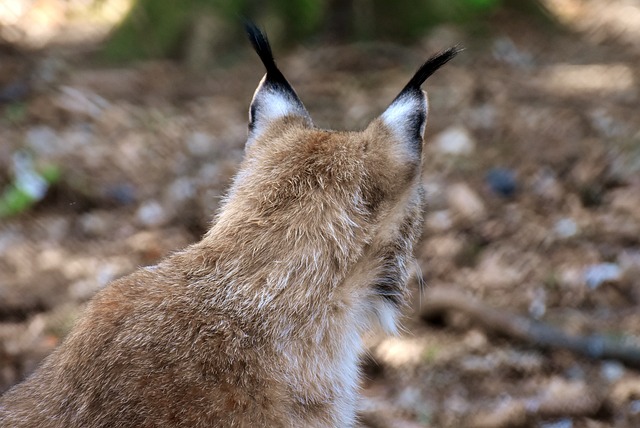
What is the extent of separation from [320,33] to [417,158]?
20.0 feet

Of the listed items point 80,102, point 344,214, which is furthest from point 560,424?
point 80,102

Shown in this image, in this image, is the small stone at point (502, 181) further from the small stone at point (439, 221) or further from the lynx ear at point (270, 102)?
the lynx ear at point (270, 102)

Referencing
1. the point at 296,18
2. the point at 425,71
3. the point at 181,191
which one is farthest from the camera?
the point at 296,18

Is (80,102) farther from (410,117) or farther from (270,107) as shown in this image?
(410,117)

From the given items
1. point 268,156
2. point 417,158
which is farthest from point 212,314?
point 417,158

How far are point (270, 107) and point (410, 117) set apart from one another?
659mm

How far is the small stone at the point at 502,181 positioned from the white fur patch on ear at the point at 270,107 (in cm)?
321

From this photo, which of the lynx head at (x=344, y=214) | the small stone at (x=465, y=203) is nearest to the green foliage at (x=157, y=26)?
the small stone at (x=465, y=203)

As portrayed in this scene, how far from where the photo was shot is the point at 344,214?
297cm

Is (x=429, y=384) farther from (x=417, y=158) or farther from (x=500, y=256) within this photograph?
(x=417, y=158)

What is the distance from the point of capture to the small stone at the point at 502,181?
20.8ft

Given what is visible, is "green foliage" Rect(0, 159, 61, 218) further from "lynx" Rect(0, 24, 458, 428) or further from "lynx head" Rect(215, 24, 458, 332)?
"lynx head" Rect(215, 24, 458, 332)

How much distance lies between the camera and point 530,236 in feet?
19.0

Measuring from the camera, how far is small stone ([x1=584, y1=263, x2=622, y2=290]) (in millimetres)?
5156
